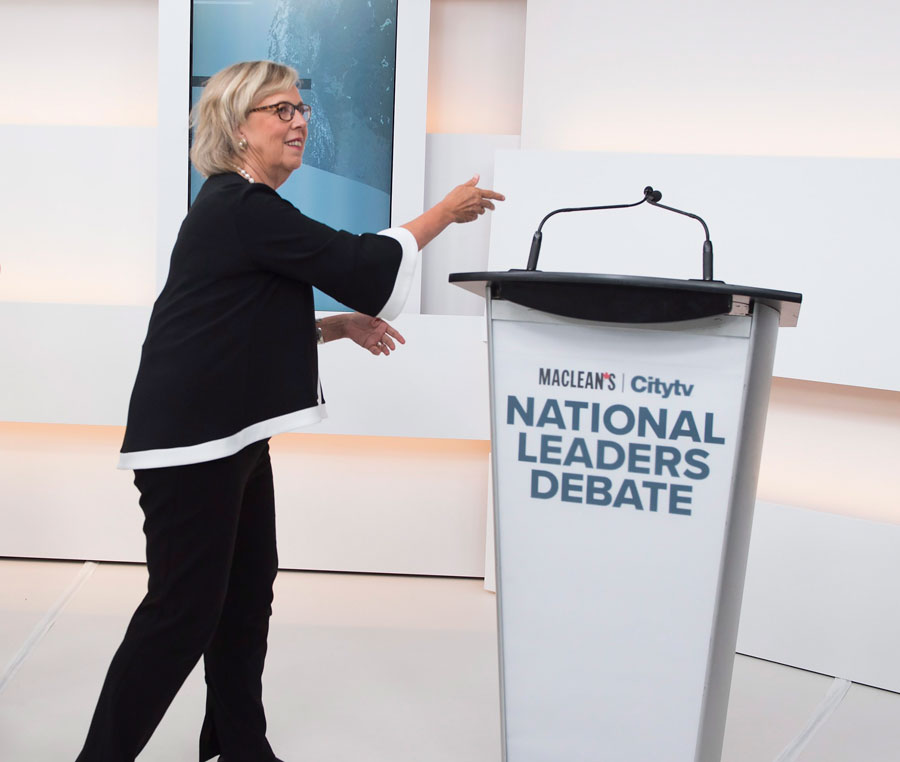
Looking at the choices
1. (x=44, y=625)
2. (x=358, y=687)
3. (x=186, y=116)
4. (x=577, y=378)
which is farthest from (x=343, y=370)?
(x=577, y=378)

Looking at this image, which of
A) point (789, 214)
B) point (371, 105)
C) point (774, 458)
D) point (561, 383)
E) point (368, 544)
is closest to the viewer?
point (561, 383)

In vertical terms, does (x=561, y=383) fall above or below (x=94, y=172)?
below

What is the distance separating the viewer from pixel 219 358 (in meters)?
1.59

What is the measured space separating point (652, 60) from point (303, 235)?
183cm

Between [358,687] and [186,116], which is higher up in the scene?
[186,116]

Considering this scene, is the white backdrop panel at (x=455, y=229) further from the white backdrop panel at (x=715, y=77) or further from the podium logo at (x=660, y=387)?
the podium logo at (x=660, y=387)

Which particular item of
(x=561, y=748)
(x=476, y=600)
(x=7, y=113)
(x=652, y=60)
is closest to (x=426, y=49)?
(x=652, y=60)

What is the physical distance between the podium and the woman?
25 centimetres

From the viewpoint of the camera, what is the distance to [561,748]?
1572 mm

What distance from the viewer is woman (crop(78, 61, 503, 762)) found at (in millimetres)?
1577

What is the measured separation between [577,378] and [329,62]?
2021mm

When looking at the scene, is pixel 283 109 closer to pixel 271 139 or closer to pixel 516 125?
pixel 271 139

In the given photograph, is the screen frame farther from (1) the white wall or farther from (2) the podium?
(2) the podium

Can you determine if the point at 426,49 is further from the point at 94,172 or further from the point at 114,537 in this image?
the point at 114,537
